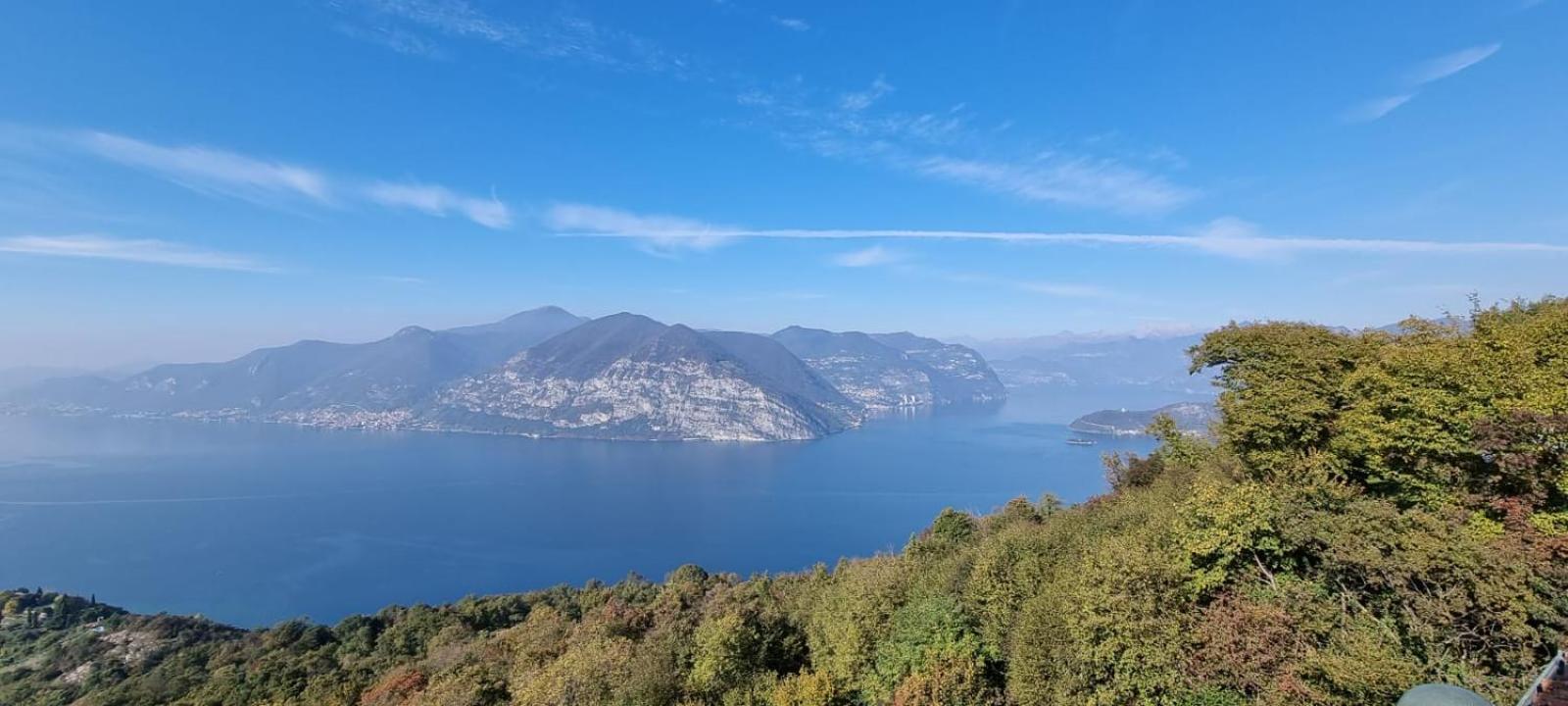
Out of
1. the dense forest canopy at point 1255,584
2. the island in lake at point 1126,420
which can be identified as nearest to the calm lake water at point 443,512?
the island in lake at point 1126,420

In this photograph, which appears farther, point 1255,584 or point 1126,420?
point 1126,420

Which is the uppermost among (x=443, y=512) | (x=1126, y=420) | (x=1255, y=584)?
(x=1255, y=584)

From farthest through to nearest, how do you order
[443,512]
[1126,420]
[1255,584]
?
[1126,420] → [443,512] → [1255,584]

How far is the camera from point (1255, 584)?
11.7m

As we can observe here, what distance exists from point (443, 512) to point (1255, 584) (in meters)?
118

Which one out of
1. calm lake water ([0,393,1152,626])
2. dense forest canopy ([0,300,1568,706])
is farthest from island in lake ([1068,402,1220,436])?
dense forest canopy ([0,300,1568,706])

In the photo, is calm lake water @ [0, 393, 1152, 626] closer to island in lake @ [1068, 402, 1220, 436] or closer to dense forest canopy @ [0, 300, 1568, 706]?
island in lake @ [1068, 402, 1220, 436]

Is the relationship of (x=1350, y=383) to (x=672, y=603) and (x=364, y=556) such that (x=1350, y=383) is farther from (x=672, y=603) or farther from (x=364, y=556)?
(x=364, y=556)

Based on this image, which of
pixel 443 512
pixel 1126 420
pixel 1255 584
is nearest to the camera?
pixel 1255 584

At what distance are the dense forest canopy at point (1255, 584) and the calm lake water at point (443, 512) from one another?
61797mm

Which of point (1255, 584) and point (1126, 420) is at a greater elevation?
point (1255, 584)

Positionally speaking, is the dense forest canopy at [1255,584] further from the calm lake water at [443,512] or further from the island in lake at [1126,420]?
the island in lake at [1126,420]

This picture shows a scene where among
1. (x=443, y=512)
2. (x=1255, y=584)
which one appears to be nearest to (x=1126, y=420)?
(x=443, y=512)

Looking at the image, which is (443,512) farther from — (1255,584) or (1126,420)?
(1126,420)
